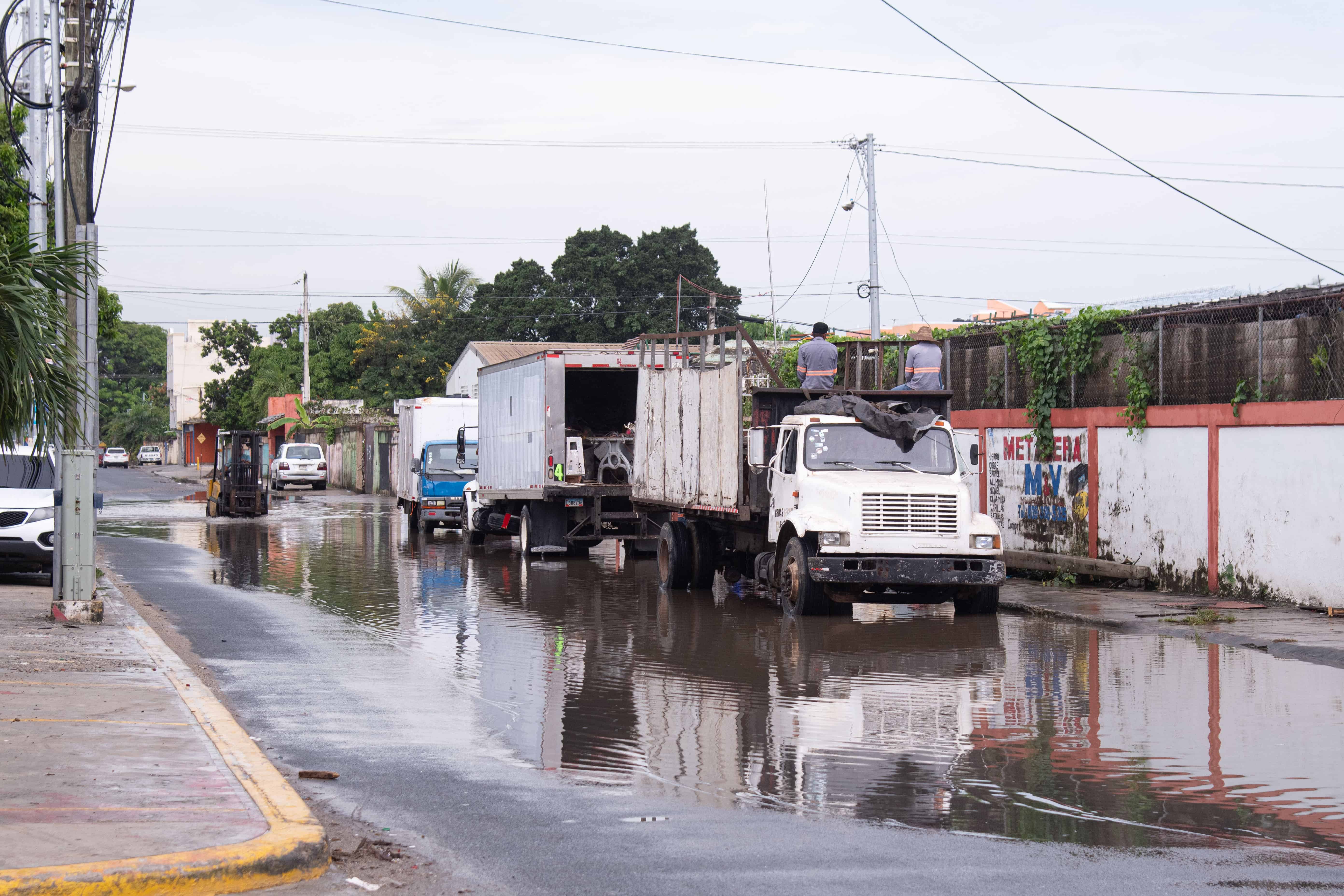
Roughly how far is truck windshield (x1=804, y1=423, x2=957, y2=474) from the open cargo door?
3.60 feet

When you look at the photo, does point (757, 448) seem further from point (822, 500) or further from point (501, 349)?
point (501, 349)

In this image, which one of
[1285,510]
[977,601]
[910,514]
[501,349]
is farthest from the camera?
[501,349]

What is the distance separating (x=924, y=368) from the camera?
17328 millimetres

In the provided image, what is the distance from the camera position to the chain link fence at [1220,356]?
15398 mm

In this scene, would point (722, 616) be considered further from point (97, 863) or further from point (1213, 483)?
point (97, 863)

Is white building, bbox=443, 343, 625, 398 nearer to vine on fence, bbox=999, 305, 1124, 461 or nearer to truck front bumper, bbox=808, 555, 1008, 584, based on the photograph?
vine on fence, bbox=999, 305, 1124, 461

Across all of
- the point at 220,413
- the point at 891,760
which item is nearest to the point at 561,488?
the point at 891,760

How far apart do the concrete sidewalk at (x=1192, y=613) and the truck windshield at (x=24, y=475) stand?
40.1 feet

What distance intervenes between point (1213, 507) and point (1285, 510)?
1.18 m

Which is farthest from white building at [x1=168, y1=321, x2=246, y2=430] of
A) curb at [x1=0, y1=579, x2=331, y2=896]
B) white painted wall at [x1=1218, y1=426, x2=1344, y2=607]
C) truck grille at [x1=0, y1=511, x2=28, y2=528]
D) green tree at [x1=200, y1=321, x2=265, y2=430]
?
curb at [x1=0, y1=579, x2=331, y2=896]

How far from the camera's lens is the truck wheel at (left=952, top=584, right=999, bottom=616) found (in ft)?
50.3

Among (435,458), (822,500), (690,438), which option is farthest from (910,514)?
(435,458)

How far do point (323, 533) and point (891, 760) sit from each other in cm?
2464

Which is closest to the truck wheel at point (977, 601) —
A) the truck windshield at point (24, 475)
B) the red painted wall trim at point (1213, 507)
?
the red painted wall trim at point (1213, 507)
